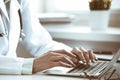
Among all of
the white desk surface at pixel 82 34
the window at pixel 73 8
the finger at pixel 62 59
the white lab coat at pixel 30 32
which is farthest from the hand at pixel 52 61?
the window at pixel 73 8

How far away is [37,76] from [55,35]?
2.35 feet

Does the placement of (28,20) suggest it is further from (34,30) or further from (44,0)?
(44,0)

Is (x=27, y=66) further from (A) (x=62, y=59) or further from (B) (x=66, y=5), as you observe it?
(B) (x=66, y=5)

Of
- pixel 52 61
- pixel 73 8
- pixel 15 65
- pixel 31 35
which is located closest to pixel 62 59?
pixel 52 61

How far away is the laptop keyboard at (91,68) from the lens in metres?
A: 0.87

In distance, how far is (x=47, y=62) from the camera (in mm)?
927

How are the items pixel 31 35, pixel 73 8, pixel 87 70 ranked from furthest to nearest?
pixel 73 8, pixel 31 35, pixel 87 70

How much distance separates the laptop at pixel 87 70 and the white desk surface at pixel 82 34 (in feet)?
1.47

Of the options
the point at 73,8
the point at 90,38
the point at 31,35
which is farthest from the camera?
the point at 73,8

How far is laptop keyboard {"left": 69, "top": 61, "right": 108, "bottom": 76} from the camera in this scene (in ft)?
2.86

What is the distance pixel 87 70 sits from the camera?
91 cm

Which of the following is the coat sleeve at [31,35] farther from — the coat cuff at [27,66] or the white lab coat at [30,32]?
the coat cuff at [27,66]

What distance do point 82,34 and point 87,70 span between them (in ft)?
1.96

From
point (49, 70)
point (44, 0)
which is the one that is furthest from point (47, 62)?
point (44, 0)
